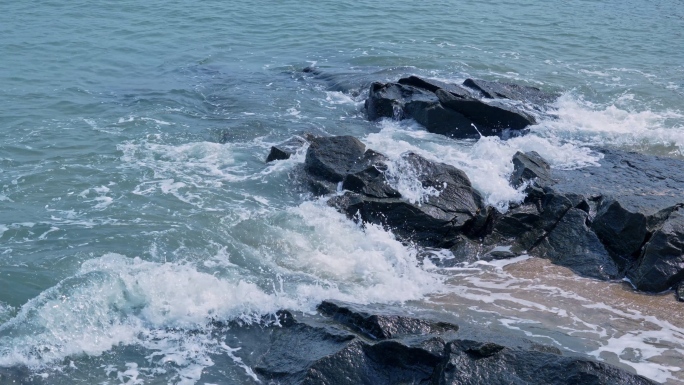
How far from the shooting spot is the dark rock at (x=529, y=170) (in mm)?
11705

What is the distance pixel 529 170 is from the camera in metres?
11.8

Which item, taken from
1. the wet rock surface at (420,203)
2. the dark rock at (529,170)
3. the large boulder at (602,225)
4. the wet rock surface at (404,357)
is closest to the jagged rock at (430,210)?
the wet rock surface at (420,203)

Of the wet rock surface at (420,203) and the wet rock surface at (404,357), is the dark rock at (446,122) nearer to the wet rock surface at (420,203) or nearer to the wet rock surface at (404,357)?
the wet rock surface at (420,203)

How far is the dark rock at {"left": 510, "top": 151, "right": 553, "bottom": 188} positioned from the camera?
1171 cm

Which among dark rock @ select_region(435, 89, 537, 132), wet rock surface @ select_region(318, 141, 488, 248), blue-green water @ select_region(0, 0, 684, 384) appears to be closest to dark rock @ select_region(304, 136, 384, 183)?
wet rock surface @ select_region(318, 141, 488, 248)

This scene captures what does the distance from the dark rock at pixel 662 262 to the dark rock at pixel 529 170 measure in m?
2.22

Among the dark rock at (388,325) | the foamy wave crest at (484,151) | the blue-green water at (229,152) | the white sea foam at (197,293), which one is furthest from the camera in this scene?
the foamy wave crest at (484,151)

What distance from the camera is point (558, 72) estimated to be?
795 inches

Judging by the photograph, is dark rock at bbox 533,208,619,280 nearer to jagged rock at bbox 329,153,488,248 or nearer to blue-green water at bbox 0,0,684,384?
blue-green water at bbox 0,0,684,384

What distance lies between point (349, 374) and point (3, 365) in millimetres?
3769

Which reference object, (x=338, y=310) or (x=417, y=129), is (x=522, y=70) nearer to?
(x=417, y=129)

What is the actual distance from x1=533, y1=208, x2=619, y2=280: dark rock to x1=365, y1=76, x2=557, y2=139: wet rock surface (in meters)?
4.42

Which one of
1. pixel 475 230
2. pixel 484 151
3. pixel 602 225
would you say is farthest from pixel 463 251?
pixel 484 151

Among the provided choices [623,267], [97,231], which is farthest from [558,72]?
[97,231]
